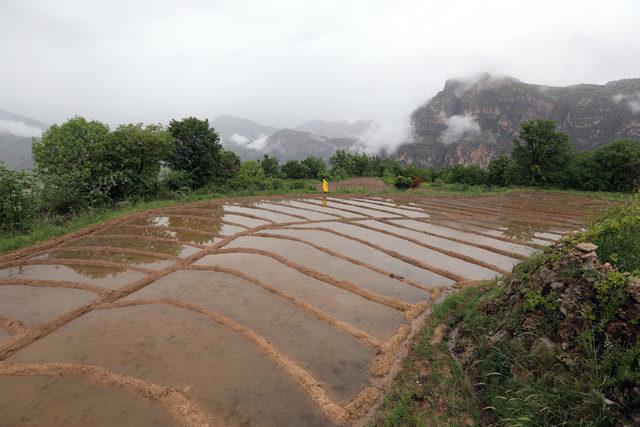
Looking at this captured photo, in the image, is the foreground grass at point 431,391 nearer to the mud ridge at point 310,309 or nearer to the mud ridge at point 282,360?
the mud ridge at point 282,360

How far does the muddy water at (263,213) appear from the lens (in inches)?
555

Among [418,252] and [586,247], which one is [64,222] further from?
[586,247]

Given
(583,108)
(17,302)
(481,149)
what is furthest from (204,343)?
(583,108)

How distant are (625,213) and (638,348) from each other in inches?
103

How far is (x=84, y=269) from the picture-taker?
26.8 feet

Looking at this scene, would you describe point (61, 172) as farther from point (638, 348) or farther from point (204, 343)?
point (638, 348)

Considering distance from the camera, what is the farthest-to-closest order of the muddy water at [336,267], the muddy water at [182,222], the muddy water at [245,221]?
the muddy water at [245,221] < the muddy water at [182,222] < the muddy water at [336,267]

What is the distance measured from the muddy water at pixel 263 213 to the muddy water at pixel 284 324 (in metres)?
6.42

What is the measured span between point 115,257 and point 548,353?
10.4 meters

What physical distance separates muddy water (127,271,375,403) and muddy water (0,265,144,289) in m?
0.98

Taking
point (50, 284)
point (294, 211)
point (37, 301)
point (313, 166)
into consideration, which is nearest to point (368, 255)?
point (294, 211)

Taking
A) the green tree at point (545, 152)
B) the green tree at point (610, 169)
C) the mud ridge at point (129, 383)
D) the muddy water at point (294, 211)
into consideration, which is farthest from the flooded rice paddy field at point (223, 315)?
the green tree at point (545, 152)

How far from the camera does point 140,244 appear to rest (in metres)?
10.2

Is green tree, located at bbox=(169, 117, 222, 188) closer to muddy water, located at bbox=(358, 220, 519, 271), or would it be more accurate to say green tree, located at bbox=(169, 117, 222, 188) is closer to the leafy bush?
the leafy bush
